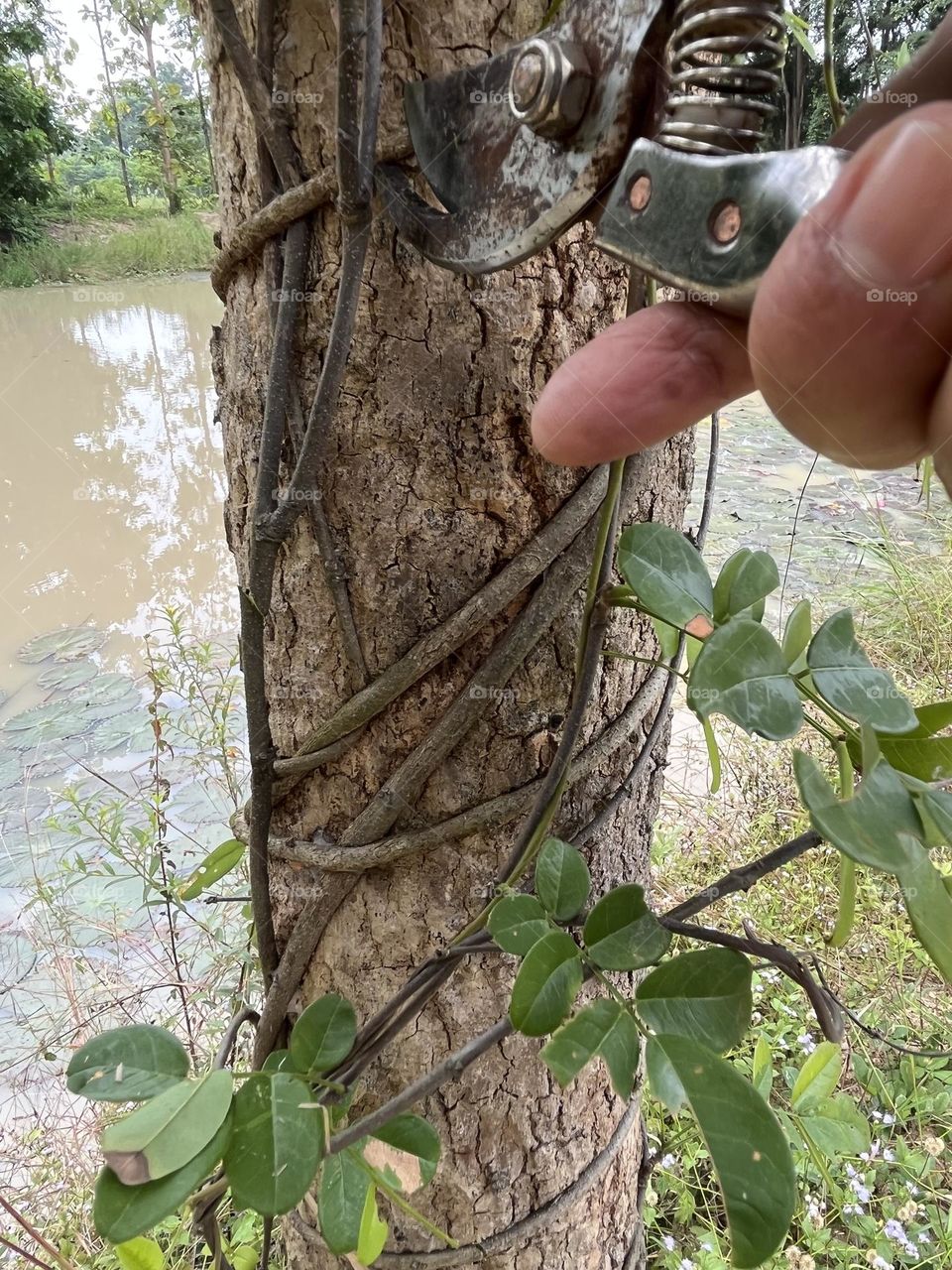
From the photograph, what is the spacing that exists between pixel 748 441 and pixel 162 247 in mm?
6890

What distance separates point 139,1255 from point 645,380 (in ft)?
2.27

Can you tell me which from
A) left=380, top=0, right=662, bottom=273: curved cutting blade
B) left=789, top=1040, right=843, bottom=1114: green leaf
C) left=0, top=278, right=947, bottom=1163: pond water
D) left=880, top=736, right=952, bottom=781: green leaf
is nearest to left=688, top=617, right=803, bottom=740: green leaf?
left=880, top=736, right=952, bottom=781: green leaf

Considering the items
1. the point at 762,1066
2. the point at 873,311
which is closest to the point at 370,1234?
the point at 762,1066

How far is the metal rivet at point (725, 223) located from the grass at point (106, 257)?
7.65 meters

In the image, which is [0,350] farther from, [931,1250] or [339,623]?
[931,1250]

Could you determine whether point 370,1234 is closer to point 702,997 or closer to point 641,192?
point 702,997

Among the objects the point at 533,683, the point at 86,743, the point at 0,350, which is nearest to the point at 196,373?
the point at 0,350

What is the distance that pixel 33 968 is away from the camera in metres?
1.52

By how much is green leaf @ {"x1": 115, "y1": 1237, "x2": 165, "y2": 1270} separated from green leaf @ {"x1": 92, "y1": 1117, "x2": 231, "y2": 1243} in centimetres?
29

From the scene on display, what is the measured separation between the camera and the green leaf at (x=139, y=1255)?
56 centimetres

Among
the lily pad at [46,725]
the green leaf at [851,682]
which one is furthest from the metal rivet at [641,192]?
the lily pad at [46,725]

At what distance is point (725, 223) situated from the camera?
0.92 ft

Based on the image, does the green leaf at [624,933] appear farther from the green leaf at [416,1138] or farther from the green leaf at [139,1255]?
the green leaf at [139,1255]

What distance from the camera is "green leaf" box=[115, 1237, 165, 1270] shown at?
564 millimetres
